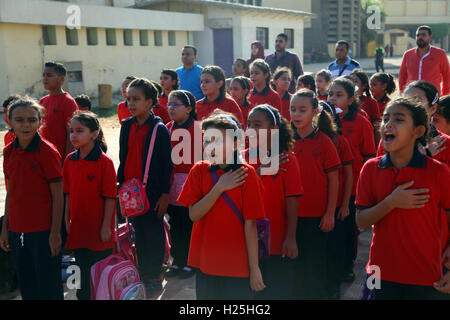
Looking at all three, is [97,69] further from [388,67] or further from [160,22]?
[388,67]

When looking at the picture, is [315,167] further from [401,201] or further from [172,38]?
[172,38]

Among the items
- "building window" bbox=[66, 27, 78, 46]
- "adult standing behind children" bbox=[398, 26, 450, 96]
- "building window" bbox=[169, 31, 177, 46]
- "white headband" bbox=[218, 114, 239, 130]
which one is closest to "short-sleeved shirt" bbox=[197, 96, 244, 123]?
"white headband" bbox=[218, 114, 239, 130]

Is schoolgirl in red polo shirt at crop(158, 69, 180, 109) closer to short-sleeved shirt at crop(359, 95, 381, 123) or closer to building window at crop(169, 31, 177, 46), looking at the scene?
short-sleeved shirt at crop(359, 95, 381, 123)

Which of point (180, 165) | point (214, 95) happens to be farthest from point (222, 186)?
point (214, 95)

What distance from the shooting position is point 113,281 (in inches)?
123

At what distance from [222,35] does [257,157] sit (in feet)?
67.8

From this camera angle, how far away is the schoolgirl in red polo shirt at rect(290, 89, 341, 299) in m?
3.38

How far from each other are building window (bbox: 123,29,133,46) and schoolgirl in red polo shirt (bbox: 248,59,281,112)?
52.6 ft

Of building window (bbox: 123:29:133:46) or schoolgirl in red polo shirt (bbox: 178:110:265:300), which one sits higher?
building window (bbox: 123:29:133:46)

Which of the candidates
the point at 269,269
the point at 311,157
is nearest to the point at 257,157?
the point at 311,157

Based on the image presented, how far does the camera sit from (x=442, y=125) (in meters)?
3.27

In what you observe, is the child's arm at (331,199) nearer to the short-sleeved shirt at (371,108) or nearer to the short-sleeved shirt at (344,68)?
the short-sleeved shirt at (371,108)

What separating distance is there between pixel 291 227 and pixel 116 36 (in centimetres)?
1861

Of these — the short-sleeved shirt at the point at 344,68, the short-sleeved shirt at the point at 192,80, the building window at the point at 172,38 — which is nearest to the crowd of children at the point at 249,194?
the short-sleeved shirt at the point at 192,80
